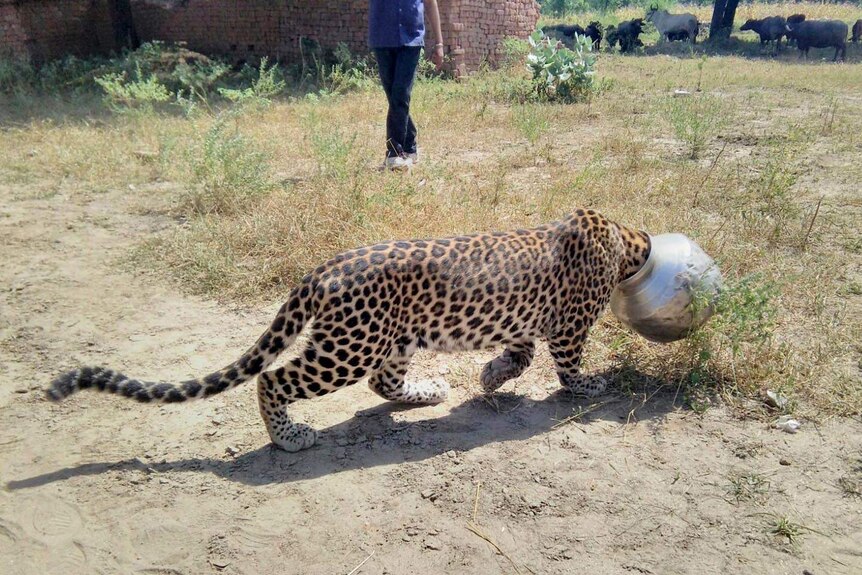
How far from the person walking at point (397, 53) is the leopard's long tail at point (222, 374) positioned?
480 cm

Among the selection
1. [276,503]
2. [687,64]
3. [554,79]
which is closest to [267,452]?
[276,503]

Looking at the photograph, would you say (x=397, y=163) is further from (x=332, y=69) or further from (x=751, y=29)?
(x=751, y=29)

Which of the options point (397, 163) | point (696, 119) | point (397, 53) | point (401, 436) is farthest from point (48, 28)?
point (401, 436)

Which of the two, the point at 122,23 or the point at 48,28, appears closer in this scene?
the point at 48,28

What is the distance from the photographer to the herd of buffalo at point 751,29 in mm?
23438

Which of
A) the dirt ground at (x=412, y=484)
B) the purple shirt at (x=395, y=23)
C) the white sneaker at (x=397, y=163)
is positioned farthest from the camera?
the white sneaker at (x=397, y=163)

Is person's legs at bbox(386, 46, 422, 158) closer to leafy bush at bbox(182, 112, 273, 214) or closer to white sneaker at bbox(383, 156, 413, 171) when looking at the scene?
white sneaker at bbox(383, 156, 413, 171)

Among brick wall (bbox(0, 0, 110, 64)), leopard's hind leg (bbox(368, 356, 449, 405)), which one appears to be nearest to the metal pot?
leopard's hind leg (bbox(368, 356, 449, 405))

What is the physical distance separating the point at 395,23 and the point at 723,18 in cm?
2529

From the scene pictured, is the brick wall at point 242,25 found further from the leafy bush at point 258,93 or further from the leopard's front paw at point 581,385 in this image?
the leopard's front paw at point 581,385

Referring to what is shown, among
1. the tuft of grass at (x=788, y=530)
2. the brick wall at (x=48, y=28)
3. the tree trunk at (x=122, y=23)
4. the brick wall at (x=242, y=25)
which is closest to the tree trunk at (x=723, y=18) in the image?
the brick wall at (x=242, y=25)

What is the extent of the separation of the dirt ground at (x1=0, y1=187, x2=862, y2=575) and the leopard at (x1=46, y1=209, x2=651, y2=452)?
308 millimetres

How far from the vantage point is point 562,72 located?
12750 mm

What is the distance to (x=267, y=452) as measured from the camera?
13.2 ft
